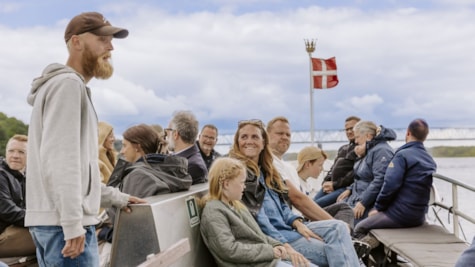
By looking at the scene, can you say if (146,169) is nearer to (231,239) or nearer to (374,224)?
(231,239)

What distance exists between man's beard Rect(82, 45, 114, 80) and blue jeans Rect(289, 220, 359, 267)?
2.01 metres

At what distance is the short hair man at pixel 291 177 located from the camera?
14.0 ft

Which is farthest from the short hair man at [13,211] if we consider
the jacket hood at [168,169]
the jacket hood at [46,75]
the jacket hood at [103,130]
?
the jacket hood at [46,75]

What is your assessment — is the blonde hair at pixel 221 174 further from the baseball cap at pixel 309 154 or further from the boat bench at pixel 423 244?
the baseball cap at pixel 309 154

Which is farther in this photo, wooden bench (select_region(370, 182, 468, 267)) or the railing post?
the railing post

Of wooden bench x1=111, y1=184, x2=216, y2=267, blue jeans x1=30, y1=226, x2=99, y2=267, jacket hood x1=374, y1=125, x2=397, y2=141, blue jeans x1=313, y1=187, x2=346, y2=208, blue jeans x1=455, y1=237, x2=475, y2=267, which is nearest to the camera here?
blue jeans x1=455, y1=237, x2=475, y2=267

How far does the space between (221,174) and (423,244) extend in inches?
88.5

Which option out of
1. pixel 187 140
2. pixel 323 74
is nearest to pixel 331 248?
pixel 187 140

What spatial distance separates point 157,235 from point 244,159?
1314 mm

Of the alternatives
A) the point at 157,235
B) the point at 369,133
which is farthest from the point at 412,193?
the point at 157,235

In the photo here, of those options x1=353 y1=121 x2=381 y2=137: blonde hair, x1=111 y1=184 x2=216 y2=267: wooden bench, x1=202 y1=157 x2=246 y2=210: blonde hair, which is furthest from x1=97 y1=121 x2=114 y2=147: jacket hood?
x1=353 y1=121 x2=381 y2=137: blonde hair

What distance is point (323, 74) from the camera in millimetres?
14969

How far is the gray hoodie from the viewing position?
2.10m

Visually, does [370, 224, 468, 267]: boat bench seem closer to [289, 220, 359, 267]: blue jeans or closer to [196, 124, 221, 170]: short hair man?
[289, 220, 359, 267]: blue jeans
